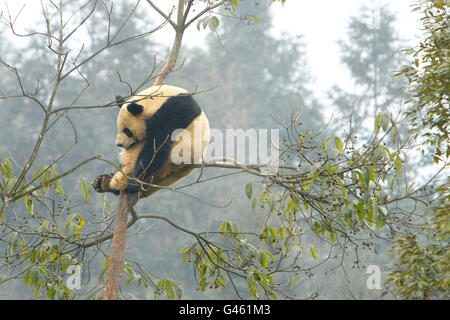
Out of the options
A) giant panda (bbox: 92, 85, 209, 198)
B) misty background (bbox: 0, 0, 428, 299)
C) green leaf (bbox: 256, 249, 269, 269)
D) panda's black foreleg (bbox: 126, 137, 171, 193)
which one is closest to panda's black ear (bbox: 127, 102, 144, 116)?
giant panda (bbox: 92, 85, 209, 198)

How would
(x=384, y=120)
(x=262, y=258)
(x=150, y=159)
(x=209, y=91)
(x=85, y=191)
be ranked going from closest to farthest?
1. (x=384, y=120)
2. (x=262, y=258)
3. (x=85, y=191)
4. (x=150, y=159)
5. (x=209, y=91)

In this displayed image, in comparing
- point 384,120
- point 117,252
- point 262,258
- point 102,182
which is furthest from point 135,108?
point 384,120

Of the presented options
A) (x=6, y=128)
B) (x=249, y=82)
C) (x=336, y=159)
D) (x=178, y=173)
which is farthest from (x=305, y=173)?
(x=249, y=82)

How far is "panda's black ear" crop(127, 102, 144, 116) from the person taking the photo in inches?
148

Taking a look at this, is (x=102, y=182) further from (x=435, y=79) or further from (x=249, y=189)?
(x=435, y=79)

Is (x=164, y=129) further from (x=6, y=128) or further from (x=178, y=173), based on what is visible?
(x=6, y=128)

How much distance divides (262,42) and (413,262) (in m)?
21.3

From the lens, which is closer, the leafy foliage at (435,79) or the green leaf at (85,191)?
the green leaf at (85,191)

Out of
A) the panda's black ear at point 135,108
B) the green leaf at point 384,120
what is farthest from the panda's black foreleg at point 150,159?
the green leaf at point 384,120

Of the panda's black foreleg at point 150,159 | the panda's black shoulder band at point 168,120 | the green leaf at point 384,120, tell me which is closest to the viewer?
the green leaf at point 384,120

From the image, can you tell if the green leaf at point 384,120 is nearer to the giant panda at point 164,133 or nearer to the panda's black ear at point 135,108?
the giant panda at point 164,133

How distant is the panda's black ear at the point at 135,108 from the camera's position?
376cm

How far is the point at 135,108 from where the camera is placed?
3.79 m

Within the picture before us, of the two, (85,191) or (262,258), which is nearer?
(262,258)
